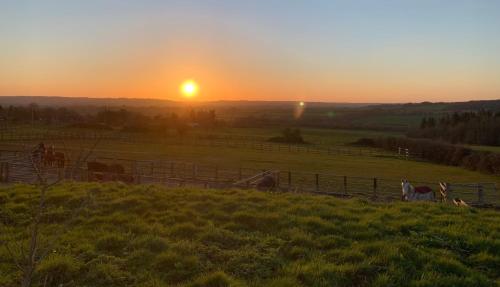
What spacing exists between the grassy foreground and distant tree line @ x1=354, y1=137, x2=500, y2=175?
44.4m

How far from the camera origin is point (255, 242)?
7676mm

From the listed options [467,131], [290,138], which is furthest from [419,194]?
[467,131]

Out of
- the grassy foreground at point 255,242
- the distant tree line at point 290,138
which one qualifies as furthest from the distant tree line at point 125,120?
the grassy foreground at point 255,242

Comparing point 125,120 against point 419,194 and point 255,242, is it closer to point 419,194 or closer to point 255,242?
point 419,194

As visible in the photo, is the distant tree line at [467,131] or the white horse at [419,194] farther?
the distant tree line at [467,131]

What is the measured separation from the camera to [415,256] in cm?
679

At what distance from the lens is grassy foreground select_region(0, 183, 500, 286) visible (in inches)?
245

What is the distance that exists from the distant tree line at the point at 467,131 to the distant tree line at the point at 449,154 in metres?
11.5

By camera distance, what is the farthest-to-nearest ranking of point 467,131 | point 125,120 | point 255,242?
1. point 125,120
2. point 467,131
3. point 255,242

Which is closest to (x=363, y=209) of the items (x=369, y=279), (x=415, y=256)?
(x=415, y=256)

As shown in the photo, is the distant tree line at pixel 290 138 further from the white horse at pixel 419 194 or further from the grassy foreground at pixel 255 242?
the grassy foreground at pixel 255 242

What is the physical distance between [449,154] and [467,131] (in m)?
25.5

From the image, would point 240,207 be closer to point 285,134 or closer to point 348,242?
point 348,242

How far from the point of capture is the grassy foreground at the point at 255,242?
20.4 feet
